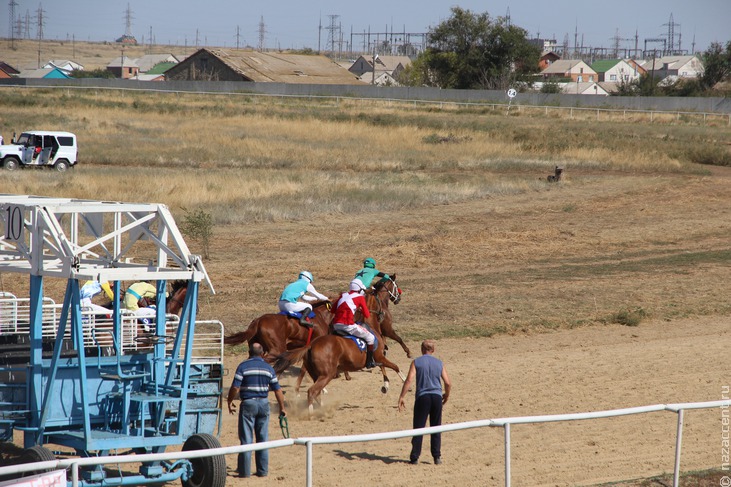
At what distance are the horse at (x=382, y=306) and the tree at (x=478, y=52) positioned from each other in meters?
82.5

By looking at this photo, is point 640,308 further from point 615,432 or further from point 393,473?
point 393,473

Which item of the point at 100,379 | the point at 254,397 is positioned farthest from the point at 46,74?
the point at 254,397

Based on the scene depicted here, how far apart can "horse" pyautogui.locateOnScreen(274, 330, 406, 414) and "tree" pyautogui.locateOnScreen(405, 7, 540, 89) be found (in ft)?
280

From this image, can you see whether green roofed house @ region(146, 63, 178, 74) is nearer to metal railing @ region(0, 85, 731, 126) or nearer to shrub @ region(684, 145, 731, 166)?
metal railing @ region(0, 85, 731, 126)

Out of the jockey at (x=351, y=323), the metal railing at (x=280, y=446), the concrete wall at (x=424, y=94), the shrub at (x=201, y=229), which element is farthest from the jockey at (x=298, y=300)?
the concrete wall at (x=424, y=94)

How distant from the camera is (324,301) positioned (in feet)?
47.4

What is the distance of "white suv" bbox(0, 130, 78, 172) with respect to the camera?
38594 mm

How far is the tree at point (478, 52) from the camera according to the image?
9712 centimetres

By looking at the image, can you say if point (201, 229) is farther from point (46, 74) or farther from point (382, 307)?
point (46, 74)

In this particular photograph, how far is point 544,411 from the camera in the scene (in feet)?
40.9

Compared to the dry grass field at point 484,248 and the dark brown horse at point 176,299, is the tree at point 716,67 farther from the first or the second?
the dark brown horse at point 176,299

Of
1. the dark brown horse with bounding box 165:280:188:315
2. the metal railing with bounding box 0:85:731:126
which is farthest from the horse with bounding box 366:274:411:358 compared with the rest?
the metal railing with bounding box 0:85:731:126

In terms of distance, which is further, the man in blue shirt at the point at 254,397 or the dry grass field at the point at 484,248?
the dry grass field at the point at 484,248

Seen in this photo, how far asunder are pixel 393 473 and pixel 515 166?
33564 millimetres
